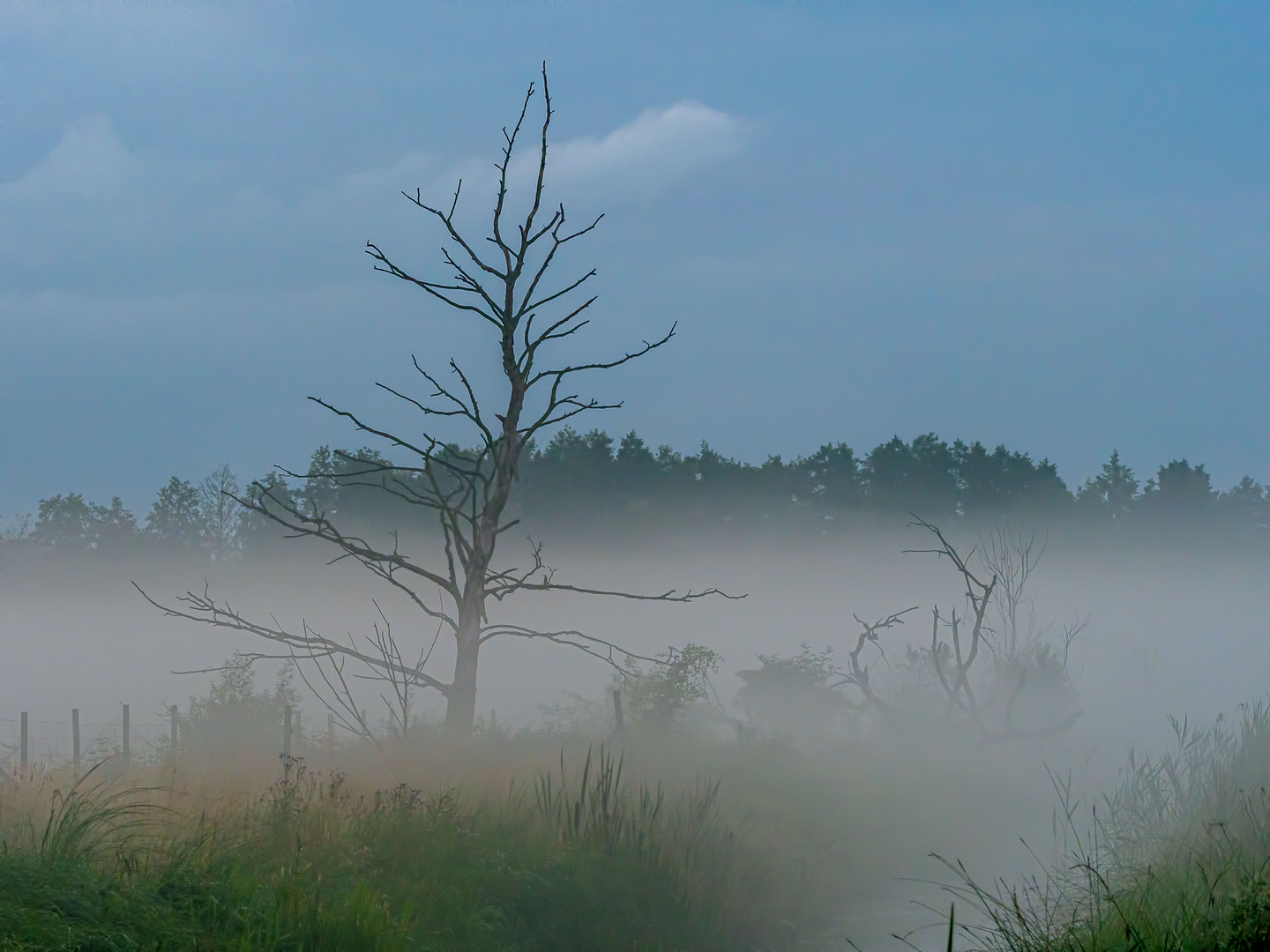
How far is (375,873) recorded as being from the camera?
8.04 m

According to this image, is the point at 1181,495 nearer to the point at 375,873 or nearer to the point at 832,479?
the point at 832,479

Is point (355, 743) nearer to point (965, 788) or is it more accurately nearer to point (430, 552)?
point (965, 788)

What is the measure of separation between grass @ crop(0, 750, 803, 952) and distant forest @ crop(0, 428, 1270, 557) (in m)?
36.9

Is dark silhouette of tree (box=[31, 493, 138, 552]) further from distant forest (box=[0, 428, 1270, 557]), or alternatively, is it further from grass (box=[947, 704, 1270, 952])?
grass (box=[947, 704, 1270, 952])

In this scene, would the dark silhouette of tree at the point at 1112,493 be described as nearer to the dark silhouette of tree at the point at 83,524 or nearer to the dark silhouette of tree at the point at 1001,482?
the dark silhouette of tree at the point at 1001,482

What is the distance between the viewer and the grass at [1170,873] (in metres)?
5.41

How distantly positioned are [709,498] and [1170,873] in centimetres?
4917

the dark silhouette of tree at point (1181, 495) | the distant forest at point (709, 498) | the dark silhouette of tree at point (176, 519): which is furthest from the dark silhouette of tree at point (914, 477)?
the dark silhouette of tree at point (176, 519)

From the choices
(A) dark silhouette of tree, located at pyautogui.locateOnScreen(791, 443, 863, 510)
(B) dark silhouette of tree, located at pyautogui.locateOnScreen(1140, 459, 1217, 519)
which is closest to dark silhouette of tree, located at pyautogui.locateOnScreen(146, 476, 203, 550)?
(A) dark silhouette of tree, located at pyautogui.locateOnScreen(791, 443, 863, 510)

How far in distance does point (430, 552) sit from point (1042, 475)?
3130 centimetres

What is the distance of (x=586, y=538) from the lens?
2060 inches

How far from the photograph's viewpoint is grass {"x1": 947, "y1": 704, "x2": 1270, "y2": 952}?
17.8ft

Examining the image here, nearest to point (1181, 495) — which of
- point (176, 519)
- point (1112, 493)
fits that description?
point (1112, 493)

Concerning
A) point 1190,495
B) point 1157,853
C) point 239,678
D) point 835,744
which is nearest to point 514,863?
point 1157,853
